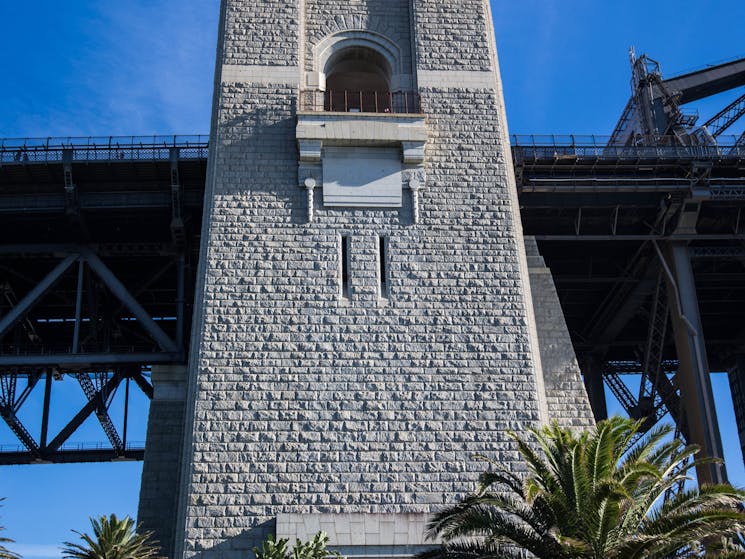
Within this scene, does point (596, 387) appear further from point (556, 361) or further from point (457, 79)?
point (457, 79)

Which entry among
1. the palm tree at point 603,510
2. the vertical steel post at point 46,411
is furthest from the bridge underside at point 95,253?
the palm tree at point 603,510

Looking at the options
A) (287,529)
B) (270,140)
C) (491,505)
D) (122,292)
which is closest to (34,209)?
(122,292)

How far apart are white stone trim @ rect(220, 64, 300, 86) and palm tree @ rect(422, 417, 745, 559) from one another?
1570cm

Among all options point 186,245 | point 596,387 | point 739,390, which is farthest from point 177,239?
point 739,390

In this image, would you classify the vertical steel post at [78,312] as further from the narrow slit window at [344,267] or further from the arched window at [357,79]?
the narrow slit window at [344,267]

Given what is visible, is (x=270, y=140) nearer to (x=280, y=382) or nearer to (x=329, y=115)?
(x=329, y=115)

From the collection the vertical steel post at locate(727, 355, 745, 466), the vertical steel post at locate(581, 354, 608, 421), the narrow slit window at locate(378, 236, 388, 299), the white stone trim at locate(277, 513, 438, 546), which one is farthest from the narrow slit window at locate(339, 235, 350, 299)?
the vertical steel post at locate(727, 355, 745, 466)

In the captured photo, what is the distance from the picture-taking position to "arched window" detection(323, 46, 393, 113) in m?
34.9

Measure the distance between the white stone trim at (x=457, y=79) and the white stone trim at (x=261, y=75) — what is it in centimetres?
411

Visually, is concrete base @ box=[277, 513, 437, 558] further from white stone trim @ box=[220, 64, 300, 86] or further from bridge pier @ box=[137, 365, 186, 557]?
white stone trim @ box=[220, 64, 300, 86]

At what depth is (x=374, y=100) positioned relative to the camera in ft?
121

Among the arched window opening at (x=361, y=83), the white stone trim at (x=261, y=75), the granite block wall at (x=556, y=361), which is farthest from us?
the arched window opening at (x=361, y=83)

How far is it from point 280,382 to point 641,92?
28.7 m

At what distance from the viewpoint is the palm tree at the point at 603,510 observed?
2011 centimetres
